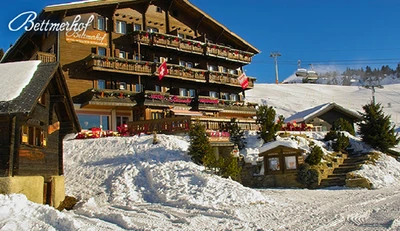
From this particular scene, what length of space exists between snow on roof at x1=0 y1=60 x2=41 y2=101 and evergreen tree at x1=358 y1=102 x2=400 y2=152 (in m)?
23.4

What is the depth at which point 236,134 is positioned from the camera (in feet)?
80.6

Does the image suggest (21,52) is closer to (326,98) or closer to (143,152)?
(143,152)

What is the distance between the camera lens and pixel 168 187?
606 inches

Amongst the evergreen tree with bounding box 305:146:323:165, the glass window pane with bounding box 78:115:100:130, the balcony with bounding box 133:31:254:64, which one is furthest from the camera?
the balcony with bounding box 133:31:254:64

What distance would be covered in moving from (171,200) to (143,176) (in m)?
2.90

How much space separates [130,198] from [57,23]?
20485 mm

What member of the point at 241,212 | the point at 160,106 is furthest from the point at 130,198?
the point at 160,106

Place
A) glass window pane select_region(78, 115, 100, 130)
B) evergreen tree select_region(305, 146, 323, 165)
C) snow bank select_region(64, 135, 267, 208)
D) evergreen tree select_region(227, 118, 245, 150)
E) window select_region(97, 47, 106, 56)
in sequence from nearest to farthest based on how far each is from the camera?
1. snow bank select_region(64, 135, 267, 208)
2. evergreen tree select_region(305, 146, 323, 165)
3. evergreen tree select_region(227, 118, 245, 150)
4. glass window pane select_region(78, 115, 100, 130)
5. window select_region(97, 47, 106, 56)

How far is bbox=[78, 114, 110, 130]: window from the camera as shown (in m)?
30.5

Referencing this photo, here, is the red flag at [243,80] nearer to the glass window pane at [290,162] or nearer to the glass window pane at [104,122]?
the glass window pane at [104,122]

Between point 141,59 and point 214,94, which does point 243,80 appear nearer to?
point 214,94

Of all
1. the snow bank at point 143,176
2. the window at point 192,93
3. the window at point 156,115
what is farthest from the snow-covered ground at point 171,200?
the window at point 192,93

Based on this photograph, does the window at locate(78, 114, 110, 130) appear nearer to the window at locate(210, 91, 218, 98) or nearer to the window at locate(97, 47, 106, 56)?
the window at locate(97, 47, 106, 56)

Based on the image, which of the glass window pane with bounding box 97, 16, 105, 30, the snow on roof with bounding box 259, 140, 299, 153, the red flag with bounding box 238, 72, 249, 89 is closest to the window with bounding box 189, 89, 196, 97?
the red flag with bounding box 238, 72, 249, 89
